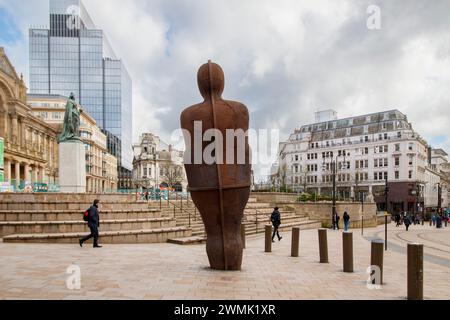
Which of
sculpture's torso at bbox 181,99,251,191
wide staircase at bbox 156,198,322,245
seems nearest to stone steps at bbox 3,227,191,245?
wide staircase at bbox 156,198,322,245

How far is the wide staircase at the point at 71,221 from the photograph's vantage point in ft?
45.8

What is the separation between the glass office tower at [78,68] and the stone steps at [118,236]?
93589 mm

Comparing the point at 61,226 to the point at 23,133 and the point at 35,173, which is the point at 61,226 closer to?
the point at 35,173

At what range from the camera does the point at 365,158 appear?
2729 inches

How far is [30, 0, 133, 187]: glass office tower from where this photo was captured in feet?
325

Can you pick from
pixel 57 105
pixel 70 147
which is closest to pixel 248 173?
pixel 70 147

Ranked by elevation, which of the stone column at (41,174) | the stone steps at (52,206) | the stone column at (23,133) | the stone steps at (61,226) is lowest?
the stone steps at (61,226)

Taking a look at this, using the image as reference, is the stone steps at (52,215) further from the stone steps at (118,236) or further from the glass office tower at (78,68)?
the glass office tower at (78,68)

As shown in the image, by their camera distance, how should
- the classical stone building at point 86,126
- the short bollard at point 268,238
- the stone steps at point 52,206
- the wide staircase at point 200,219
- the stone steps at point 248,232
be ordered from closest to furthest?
the short bollard at point 268,238 → the stone steps at point 248,232 → the stone steps at point 52,206 → the wide staircase at point 200,219 → the classical stone building at point 86,126

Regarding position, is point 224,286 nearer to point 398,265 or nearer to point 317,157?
point 398,265

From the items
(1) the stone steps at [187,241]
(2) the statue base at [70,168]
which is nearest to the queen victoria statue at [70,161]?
(2) the statue base at [70,168]

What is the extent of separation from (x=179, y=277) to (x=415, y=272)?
4603 millimetres

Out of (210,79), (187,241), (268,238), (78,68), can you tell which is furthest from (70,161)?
(78,68)
